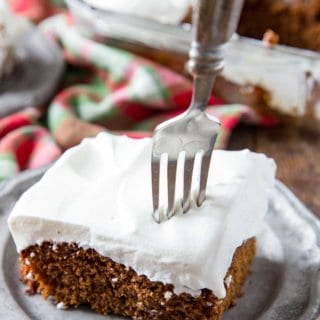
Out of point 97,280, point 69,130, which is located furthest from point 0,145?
point 97,280

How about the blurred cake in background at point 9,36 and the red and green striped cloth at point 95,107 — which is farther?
the blurred cake in background at point 9,36

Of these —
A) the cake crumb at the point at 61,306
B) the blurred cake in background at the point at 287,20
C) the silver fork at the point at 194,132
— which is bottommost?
the cake crumb at the point at 61,306

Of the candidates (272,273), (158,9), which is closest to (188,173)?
(272,273)

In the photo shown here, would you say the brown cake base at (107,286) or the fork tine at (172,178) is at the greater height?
the fork tine at (172,178)

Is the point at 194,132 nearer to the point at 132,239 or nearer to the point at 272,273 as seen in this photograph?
the point at 132,239

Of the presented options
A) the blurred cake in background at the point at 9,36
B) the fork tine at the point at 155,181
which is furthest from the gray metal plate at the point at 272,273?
the blurred cake in background at the point at 9,36

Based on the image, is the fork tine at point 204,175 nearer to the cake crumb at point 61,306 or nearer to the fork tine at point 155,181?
the fork tine at point 155,181

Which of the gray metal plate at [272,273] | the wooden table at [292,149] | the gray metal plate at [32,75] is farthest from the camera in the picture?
the gray metal plate at [32,75]

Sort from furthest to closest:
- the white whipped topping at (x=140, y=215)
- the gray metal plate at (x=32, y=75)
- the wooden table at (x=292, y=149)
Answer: the gray metal plate at (x=32, y=75) < the wooden table at (x=292, y=149) < the white whipped topping at (x=140, y=215)

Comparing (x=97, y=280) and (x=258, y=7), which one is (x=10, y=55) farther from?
(x=97, y=280)
